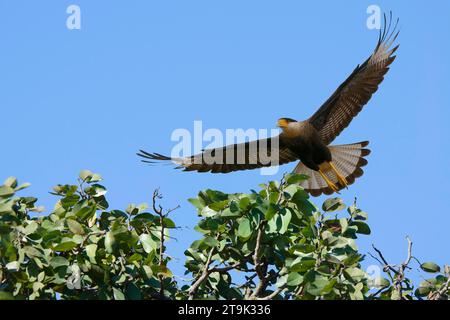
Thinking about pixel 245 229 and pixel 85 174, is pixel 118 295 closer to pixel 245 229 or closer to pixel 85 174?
pixel 245 229

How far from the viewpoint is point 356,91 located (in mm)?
9570

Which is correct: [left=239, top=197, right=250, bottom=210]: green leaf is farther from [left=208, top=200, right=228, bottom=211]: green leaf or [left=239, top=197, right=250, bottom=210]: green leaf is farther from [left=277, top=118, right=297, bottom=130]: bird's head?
[left=277, top=118, right=297, bottom=130]: bird's head

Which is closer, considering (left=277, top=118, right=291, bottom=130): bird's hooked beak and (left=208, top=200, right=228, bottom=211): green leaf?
(left=208, top=200, right=228, bottom=211): green leaf

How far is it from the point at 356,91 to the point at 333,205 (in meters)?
3.37

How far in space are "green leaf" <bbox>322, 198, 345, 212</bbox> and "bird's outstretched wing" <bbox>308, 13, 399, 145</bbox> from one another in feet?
10.4

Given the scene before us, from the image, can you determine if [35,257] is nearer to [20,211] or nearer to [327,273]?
[20,211]

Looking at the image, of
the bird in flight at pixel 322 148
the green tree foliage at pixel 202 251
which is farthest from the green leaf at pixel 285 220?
the bird in flight at pixel 322 148

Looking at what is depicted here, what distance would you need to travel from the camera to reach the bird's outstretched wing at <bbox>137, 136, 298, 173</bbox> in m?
9.68

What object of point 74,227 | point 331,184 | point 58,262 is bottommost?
point 58,262

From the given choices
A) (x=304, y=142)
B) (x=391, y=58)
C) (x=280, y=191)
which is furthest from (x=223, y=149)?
(x=280, y=191)

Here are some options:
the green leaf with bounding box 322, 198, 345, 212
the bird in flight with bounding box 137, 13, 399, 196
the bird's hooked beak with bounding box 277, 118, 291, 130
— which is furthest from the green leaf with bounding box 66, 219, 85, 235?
the bird's hooked beak with bounding box 277, 118, 291, 130

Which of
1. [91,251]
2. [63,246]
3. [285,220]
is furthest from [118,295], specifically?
[285,220]
